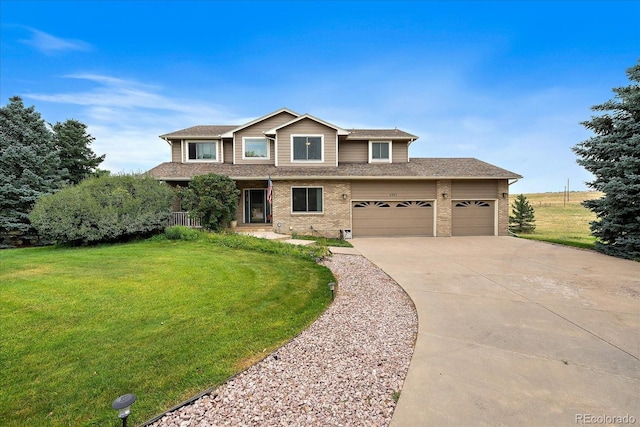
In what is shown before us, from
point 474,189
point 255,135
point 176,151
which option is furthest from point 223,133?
point 474,189

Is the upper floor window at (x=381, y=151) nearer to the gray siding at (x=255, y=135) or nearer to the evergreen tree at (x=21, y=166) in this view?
the gray siding at (x=255, y=135)

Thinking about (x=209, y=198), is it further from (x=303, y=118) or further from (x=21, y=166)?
(x=21, y=166)

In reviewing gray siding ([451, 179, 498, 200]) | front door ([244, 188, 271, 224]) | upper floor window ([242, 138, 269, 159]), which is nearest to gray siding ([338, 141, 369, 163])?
upper floor window ([242, 138, 269, 159])

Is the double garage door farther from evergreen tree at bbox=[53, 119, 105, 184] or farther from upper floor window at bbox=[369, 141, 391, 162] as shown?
evergreen tree at bbox=[53, 119, 105, 184]

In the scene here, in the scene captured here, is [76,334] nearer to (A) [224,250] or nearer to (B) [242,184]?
(A) [224,250]

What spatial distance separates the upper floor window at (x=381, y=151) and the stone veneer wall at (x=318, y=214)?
3.42 metres

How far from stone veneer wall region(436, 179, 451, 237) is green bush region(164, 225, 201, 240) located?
11.6 m

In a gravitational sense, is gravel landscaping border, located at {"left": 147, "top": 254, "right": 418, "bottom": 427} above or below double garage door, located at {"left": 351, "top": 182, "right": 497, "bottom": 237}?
below

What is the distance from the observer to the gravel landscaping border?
2.39 m

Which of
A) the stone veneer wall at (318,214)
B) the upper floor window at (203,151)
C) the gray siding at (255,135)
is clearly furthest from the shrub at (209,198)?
the upper floor window at (203,151)

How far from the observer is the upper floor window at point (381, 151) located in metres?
16.9
